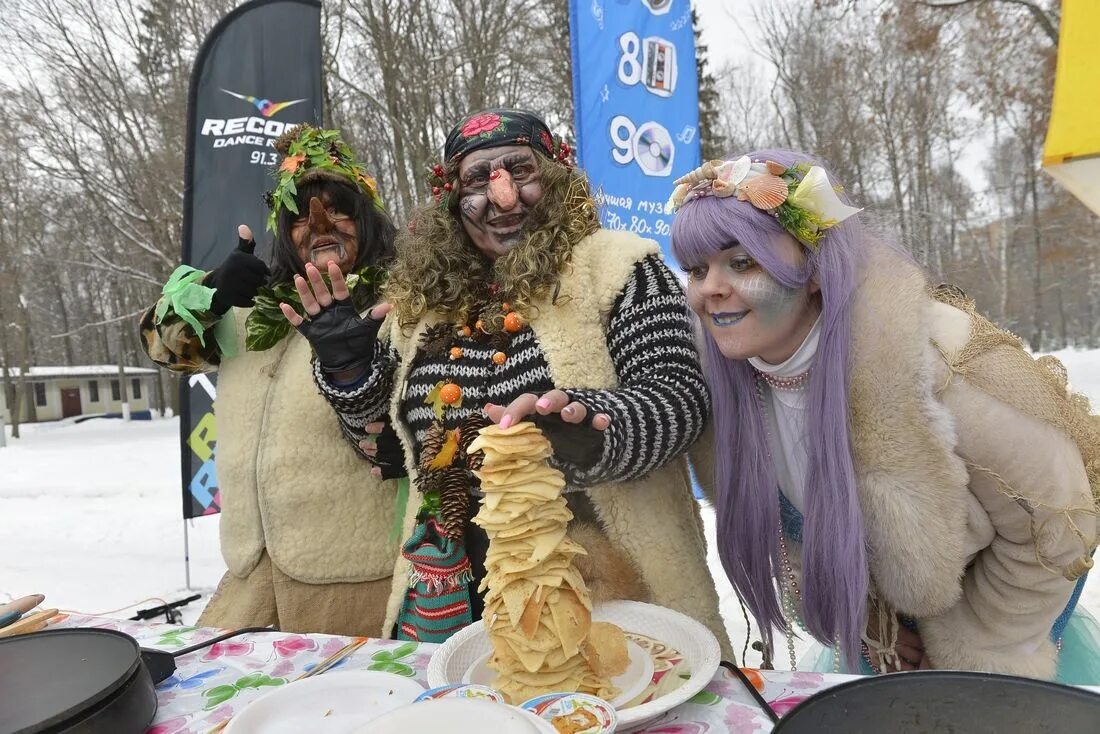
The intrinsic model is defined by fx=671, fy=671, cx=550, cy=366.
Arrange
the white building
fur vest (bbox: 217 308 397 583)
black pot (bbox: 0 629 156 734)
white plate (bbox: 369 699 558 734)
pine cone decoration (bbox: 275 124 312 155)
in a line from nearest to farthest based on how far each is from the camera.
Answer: white plate (bbox: 369 699 558 734) → black pot (bbox: 0 629 156 734) → fur vest (bbox: 217 308 397 583) → pine cone decoration (bbox: 275 124 312 155) → the white building

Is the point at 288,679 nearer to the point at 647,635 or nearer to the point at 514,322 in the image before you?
the point at 647,635

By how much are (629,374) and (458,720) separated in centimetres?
97

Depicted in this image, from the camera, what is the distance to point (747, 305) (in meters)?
1.38

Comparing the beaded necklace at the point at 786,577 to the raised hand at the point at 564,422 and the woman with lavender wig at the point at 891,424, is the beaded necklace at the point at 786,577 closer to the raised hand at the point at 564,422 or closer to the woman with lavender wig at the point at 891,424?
the woman with lavender wig at the point at 891,424

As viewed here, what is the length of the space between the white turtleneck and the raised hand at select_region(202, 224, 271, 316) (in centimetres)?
149

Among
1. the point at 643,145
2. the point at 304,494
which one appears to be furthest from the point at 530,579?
the point at 643,145

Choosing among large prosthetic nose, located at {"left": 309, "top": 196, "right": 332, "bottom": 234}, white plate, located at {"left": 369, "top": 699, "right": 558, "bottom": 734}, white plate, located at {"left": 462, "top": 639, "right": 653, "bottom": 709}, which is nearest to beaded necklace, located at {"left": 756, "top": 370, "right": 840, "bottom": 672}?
white plate, located at {"left": 462, "top": 639, "right": 653, "bottom": 709}

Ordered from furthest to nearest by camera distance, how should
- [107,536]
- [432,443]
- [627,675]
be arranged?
[107,536], [432,443], [627,675]

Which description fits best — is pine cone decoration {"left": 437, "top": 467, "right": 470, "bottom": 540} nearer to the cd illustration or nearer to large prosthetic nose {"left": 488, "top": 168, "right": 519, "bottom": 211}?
large prosthetic nose {"left": 488, "top": 168, "right": 519, "bottom": 211}

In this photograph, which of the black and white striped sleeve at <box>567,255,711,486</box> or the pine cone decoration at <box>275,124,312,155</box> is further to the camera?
the pine cone decoration at <box>275,124,312,155</box>

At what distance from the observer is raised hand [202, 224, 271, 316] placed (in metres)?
2.04

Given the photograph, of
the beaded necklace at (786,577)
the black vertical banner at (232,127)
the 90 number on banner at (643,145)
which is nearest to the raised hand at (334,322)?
the beaded necklace at (786,577)

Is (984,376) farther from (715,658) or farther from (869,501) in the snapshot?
(715,658)

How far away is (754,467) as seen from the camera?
1.54 m
